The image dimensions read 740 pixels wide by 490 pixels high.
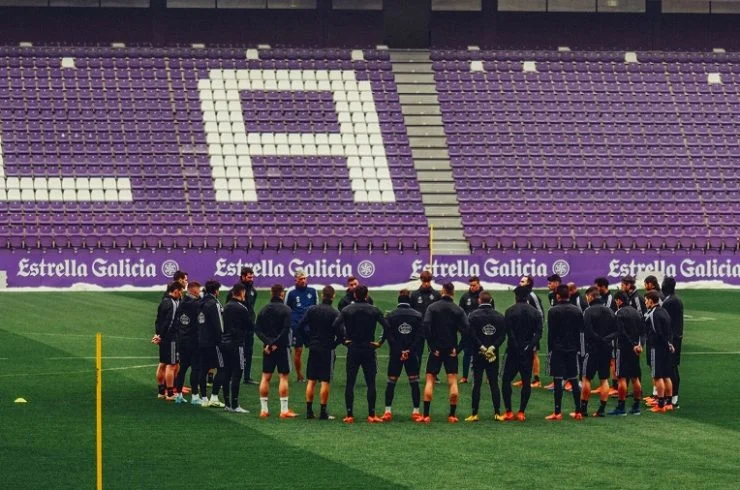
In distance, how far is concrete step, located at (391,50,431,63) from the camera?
2662 inches

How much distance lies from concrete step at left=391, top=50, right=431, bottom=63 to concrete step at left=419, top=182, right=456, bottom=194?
7.30 meters

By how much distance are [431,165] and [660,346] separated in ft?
126

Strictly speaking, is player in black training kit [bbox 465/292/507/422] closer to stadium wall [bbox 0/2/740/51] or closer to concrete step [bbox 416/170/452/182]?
concrete step [bbox 416/170/452/182]

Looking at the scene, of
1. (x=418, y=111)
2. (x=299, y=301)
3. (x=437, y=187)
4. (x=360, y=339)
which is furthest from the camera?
(x=418, y=111)

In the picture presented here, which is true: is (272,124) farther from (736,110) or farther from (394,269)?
(736,110)

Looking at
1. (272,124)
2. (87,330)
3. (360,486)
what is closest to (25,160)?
(272,124)

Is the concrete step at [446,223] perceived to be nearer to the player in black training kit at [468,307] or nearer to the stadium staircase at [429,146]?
the stadium staircase at [429,146]

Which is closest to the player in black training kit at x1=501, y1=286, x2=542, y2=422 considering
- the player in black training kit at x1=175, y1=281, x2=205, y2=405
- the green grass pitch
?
the green grass pitch

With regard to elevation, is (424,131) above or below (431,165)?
above

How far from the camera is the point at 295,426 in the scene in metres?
23.7

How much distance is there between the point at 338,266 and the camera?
5550cm

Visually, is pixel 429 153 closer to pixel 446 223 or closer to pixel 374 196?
pixel 374 196

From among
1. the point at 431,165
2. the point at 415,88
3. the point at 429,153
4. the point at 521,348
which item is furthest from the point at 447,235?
the point at 521,348

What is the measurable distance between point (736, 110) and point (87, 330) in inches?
1448
